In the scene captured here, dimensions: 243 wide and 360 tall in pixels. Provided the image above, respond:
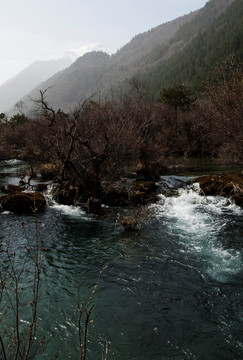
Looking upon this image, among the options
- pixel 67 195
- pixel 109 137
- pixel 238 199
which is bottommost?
pixel 238 199

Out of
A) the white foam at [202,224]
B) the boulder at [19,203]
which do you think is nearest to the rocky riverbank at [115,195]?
the boulder at [19,203]

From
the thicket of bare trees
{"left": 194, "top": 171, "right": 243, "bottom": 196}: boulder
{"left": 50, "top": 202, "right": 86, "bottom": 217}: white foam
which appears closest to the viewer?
{"left": 50, "top": 202, "right": 86, "bottom": 217}: white foam

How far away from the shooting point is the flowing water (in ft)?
17.1

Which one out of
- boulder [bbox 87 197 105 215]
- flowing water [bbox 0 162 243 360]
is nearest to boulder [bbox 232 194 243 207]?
flowing water [bbox 0 162 243 360]

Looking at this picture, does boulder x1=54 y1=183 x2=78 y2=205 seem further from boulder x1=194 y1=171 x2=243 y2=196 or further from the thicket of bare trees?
boulder x1=194 y1=171 x2=243 y2=196

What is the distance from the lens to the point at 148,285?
23.4ft

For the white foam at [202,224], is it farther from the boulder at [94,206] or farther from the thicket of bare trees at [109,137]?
the thicket of bare trees at [109,137]

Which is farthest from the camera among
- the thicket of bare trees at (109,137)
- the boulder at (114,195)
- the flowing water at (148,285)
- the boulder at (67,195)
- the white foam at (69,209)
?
the boulder at (67,195)

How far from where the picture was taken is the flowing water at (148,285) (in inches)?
205

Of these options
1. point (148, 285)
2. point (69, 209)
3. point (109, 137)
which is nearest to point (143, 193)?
point (69, 209)

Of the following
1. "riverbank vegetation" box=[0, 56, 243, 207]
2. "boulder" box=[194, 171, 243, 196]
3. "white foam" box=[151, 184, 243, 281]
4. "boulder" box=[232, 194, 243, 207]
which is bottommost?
"white foam" box=[151, 184, 243, 281]

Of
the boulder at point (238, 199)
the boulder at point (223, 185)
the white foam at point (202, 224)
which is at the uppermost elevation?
the boulder at point (223, 185)

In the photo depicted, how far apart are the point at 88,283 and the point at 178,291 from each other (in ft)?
8.51

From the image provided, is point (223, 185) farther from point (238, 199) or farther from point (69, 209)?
point (69, 209)
